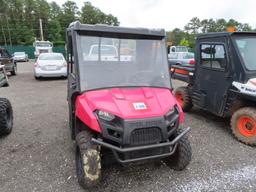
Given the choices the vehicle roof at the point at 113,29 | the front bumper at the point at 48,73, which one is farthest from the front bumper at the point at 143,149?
the front bumper at the point at 48,73

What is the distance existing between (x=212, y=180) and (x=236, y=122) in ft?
5.79

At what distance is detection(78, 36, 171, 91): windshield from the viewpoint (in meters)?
3.13

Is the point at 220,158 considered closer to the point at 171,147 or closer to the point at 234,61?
the point at 171,147

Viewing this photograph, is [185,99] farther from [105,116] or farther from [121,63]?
[105,116]

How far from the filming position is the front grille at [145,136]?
2731 mm

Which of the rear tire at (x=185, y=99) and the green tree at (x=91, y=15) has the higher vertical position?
the green tree at (x=91, y=15)

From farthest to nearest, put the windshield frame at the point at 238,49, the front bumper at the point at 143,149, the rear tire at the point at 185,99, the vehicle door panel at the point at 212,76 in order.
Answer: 1. the rear tire at the point at 185,99
2. the vehicle door panel at the point at 212,76
3. the windshield frame at the point at 238,49
4. the front bumper at the point at 143,149

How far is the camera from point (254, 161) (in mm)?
3773

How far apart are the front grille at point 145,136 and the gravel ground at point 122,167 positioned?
2.35 ft

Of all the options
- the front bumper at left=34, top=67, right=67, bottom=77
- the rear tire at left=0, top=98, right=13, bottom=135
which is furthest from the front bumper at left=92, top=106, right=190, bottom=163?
the front bumper at left=34, top=67, right=67, bottom=77

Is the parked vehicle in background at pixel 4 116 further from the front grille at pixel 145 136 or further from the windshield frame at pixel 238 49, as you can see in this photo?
the windshield frame at pixel 238 49

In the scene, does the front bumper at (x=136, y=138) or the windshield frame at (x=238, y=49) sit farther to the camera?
the windshield frame at (x=238, y=49)

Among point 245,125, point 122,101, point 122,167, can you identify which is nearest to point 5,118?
point 122,167

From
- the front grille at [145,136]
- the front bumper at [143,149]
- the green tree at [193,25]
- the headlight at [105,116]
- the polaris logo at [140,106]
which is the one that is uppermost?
the green tree at [193,25]
